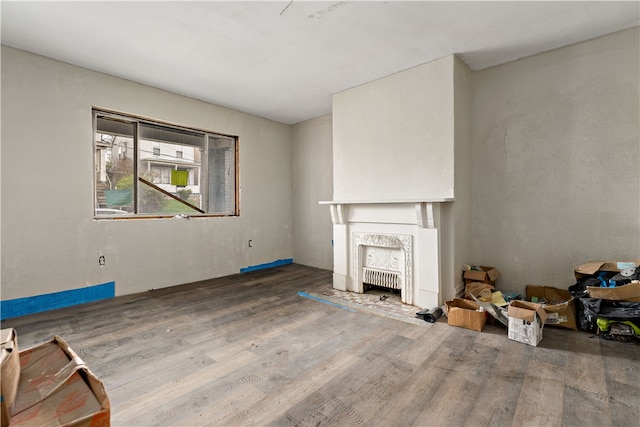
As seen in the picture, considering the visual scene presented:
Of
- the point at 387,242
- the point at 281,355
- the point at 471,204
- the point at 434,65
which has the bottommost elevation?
the point at 281,355

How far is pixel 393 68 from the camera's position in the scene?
3.07 meters

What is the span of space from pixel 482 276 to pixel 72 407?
10.3 ft

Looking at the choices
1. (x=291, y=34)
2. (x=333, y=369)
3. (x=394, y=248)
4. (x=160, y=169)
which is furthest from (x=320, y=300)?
(x=160, y=169)

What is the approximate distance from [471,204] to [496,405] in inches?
89.4

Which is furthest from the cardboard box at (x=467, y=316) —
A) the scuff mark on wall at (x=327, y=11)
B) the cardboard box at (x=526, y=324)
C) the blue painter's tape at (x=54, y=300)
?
the blue painter's tape at (x=54, y=300)

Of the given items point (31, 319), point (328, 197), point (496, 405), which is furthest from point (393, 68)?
point (31, 319)

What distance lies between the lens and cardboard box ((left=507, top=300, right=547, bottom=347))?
207 centimetres

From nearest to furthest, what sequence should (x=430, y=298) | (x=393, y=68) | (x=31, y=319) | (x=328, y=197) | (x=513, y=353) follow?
(x=513, y=353) → (x=31, y=319) → (x=430, y=298) → (x=393, y=68) → (x=328, y=197)

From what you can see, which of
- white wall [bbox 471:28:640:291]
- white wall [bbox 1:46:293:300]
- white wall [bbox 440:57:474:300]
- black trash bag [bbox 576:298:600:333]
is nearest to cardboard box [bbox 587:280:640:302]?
black trash bag [bbox 576:298:600:333]

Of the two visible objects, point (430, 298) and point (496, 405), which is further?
point (430, 298)

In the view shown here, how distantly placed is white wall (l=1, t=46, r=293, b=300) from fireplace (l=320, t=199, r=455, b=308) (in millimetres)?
1962

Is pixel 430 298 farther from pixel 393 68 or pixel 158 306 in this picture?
pixel 158 306

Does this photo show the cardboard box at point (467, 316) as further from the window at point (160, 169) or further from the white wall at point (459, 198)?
the window at point (160, 169)

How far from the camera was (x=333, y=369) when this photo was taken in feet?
5.92
